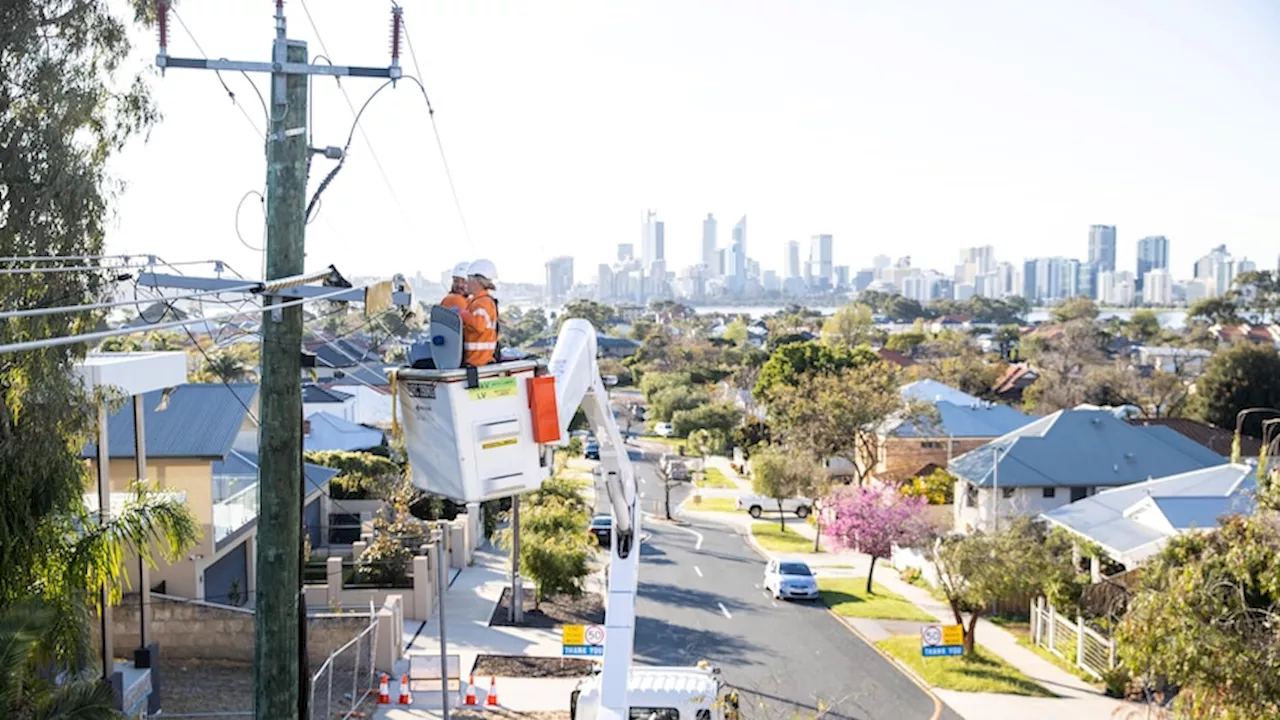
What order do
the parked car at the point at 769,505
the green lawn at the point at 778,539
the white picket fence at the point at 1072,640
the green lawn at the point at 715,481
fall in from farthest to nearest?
1. the green lawn at the point at 715,481
2. the parked car at the point at 769,505
3. the green lawn at the point at 778,539
4. the white picket fence at the point at 1072,640

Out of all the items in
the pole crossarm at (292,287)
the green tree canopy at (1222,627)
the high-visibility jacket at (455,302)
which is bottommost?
the green tree canopy at (1222,627)

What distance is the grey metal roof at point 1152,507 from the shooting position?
1034 inches

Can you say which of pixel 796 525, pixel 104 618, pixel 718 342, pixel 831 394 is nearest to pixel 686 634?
pixel 104 618

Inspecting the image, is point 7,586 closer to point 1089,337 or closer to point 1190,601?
point 1190,601

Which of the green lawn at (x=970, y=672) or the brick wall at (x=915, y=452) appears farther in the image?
the brick wall at (x=915, y=452)

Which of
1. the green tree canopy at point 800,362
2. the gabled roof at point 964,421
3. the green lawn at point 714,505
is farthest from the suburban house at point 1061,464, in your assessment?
the green tree canopy at point 800,362

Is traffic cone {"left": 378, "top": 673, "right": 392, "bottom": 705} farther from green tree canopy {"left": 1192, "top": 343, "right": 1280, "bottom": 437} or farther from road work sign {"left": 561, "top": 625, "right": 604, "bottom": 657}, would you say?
green tree canopy {"left": 1192, "top": 343, "right": 1280, "bottom": 437}

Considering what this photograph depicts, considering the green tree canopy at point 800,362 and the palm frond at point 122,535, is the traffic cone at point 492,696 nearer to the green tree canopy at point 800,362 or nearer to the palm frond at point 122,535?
the palm frond at point 122,535

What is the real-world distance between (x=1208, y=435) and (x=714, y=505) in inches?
888

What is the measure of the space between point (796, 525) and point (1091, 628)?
1998cm

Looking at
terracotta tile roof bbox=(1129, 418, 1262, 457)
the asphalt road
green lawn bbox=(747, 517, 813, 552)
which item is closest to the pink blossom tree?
the asphalt road

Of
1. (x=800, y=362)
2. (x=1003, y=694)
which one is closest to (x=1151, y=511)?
(x=1003, y=694)

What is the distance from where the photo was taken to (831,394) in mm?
46531

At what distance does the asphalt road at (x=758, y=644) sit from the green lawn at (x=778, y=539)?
1899 millimetres
